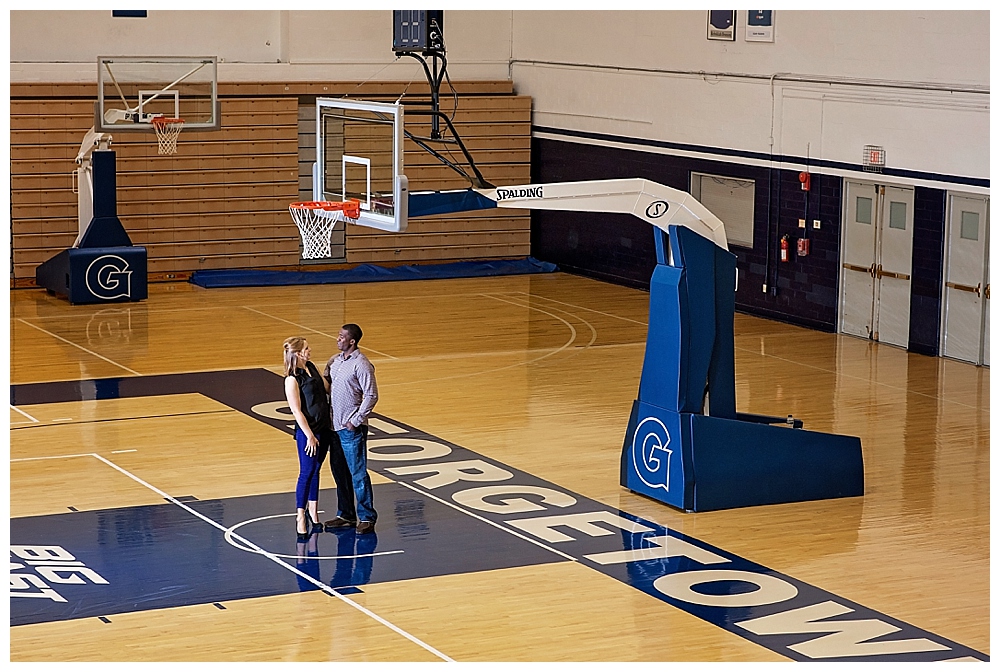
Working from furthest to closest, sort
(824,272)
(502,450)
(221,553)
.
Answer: (824,272) < (502,450) < (221,553)

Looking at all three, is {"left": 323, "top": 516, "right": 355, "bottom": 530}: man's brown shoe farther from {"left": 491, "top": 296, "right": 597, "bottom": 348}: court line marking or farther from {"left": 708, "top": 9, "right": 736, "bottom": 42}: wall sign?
{"left": 708, "top": 9, "right": 736, "bottom": 42}: wall sign

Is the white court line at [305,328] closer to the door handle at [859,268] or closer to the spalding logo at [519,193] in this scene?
the door handle at [859,268]

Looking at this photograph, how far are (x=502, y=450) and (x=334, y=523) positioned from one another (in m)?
3.05

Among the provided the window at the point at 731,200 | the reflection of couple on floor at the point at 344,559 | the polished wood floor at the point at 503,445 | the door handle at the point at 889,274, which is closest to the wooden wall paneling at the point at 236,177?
the polished wood floor at the point at 503,445

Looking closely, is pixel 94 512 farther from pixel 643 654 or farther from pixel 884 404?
pixel 884 404

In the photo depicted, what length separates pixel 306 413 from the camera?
1152cm

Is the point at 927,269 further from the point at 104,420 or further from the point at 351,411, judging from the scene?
the point at 351,411

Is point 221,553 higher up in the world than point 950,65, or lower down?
lower down

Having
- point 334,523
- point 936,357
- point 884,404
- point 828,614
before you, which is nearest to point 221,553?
point 334,523

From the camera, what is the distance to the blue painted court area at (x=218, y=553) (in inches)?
411

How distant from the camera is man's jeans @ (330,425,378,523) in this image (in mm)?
11680

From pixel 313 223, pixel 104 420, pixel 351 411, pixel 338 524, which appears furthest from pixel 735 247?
pixel 351 411

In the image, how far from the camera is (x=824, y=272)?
72.6 ft

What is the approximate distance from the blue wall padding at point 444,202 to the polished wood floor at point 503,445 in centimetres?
280
